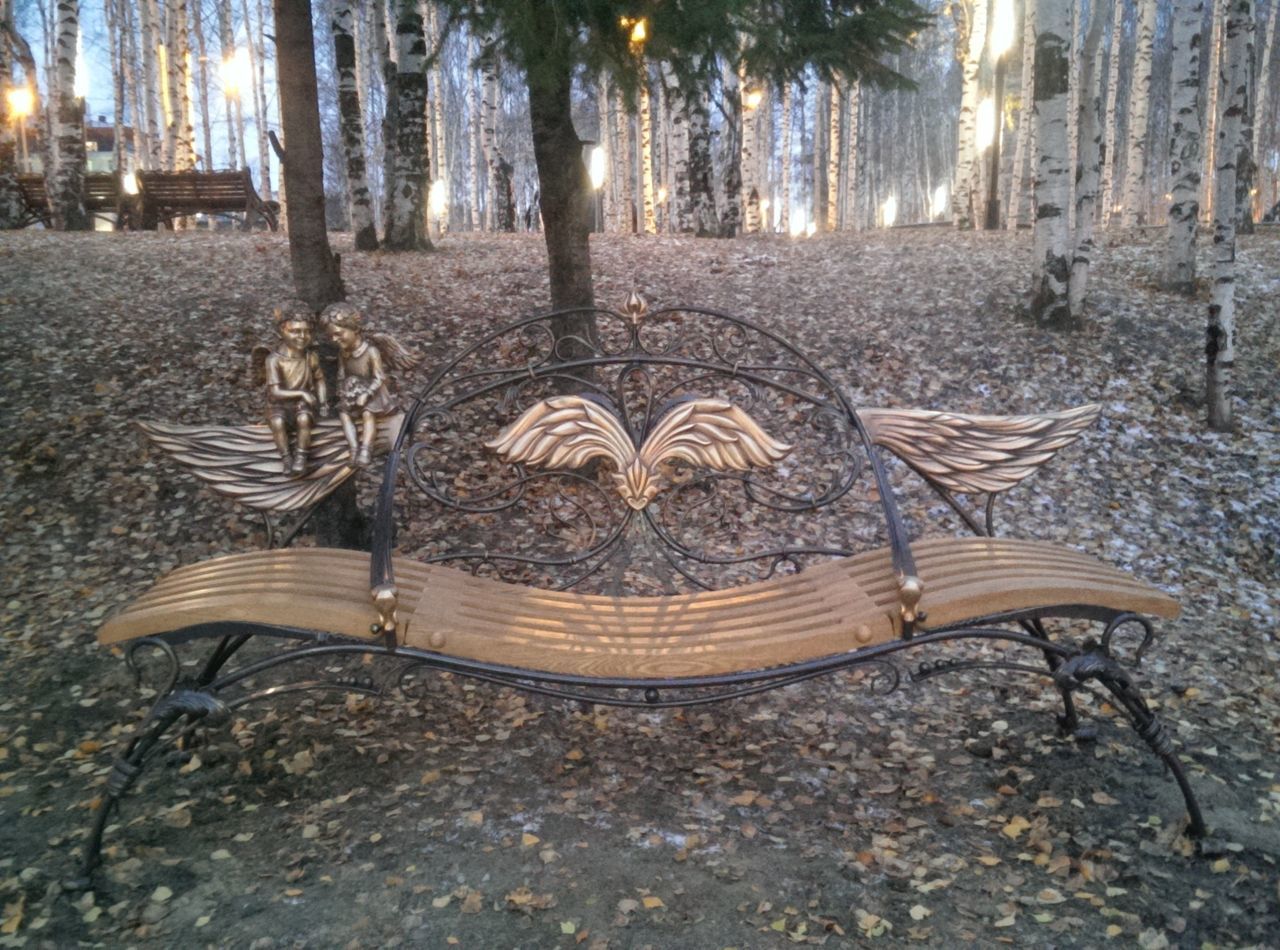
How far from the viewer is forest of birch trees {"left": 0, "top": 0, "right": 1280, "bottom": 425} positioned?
602cm

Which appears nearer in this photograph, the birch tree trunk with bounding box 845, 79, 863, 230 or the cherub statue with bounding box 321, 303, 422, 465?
the cherub statue with bounding box 321, 303, 422, 465

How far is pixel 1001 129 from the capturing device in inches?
598

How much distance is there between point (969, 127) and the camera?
14266 millimetres

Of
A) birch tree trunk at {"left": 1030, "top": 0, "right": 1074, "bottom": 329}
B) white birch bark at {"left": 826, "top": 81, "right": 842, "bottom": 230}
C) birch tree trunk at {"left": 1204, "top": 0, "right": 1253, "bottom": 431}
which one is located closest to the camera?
birch tree trunk at {"left": 1204, "top": 0, "right": 1253, "bottom": 431}

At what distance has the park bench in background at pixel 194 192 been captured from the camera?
1307 cm

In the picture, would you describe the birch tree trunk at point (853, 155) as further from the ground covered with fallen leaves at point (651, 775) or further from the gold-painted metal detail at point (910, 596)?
the gold-painted metal detail at point (910, 596)

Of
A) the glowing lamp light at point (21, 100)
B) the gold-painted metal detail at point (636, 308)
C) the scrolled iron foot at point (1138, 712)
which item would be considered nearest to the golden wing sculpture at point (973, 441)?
the scrolled iron foot at point (1138, 712)

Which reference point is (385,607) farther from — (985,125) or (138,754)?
(985,125)

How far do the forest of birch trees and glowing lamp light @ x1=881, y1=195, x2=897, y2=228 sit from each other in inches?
70.0

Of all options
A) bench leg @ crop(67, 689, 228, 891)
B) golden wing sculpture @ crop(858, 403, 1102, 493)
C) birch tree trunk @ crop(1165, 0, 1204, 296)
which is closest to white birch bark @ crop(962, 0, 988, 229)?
birch tree trunk @ crop(1165, 0, 1204, 296)

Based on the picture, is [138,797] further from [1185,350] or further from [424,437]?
[1185,350]

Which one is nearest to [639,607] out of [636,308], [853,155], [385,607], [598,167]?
[385,607]

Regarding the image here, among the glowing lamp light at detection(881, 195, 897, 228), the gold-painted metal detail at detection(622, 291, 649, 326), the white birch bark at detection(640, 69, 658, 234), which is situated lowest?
the gold-painted metal detail at detection(622, 291, 649, 326)

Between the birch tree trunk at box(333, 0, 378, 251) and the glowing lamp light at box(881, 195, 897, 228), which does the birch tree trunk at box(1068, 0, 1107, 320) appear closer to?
the birch tree trunk at box(333, 0, 378, 251)
